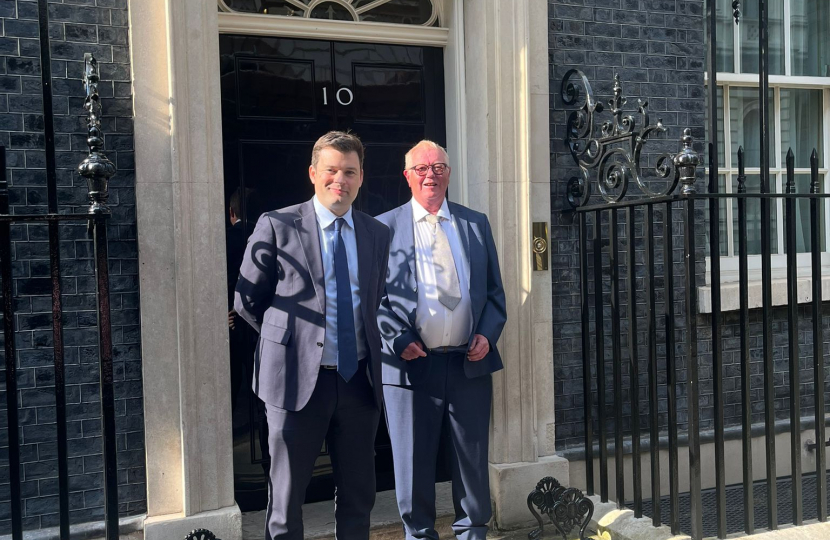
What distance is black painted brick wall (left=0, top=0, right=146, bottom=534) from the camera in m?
3.77

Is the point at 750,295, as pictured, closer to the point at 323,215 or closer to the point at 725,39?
the point at 725,39

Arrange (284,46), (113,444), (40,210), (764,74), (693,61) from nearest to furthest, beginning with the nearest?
(113,444) < (40,210) < (764,74) < (284,46) < (693,61)

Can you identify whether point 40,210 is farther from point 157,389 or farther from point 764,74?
point 764,74

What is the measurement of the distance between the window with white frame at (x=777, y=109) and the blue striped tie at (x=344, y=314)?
3.35 meters

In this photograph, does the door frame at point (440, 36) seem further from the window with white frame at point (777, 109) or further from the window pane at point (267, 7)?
the window with white frame at point (777, 109)

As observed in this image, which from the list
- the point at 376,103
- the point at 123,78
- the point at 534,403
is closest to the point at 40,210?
the point at 123,78

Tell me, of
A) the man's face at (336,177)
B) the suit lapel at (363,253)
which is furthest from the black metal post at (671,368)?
the man's face at (336,177)

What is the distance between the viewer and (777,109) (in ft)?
19.5

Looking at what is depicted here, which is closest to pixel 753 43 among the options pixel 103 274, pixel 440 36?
pixel 440 36

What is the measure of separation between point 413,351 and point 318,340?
0.66 meters

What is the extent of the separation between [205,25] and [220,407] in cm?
198

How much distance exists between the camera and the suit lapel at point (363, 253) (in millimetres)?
3365

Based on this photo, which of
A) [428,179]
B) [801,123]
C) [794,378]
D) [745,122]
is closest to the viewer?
[428,179]

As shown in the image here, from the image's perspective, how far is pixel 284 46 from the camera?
455 cm
